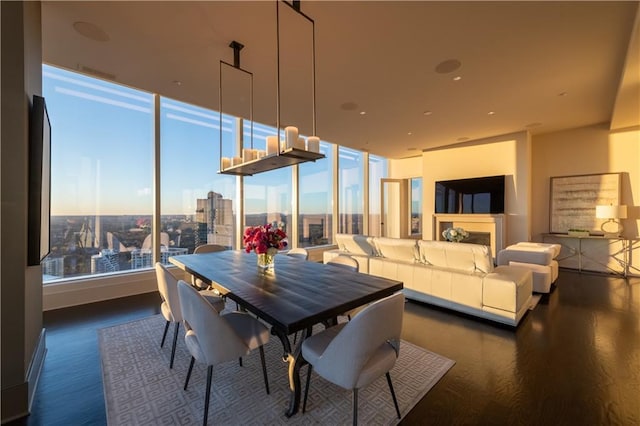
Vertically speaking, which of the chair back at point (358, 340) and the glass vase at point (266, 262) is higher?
the glass vase at point (266, 262)

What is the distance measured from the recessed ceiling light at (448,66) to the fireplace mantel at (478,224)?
420 cm

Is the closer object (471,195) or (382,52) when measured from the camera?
(382,52)

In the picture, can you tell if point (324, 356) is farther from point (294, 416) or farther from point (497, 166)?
point (497, 166)

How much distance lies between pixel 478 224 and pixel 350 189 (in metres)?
3.40

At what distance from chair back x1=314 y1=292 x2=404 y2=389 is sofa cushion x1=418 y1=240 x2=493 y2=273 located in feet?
7.10

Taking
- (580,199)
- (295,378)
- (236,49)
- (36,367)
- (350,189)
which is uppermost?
(236,49)

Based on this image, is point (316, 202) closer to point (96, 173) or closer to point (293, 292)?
point (96, 173)

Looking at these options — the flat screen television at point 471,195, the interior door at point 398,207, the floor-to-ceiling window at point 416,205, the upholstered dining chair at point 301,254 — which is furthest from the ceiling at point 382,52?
the interior door at point 398,207

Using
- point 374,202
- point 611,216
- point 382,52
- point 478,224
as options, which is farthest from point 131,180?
point 611,216

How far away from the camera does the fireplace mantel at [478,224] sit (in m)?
6.18

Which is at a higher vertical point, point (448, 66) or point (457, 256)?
point (448, 66)

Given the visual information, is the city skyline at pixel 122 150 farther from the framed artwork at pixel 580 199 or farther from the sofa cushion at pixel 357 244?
the framed artwork at pixel 580 199

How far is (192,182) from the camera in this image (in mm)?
4867

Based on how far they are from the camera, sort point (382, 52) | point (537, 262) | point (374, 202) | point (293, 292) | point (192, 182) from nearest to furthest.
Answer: point (293, 292) < point (382, 52) < point (537, 262) < point (192, 182) < point (374, 202)
